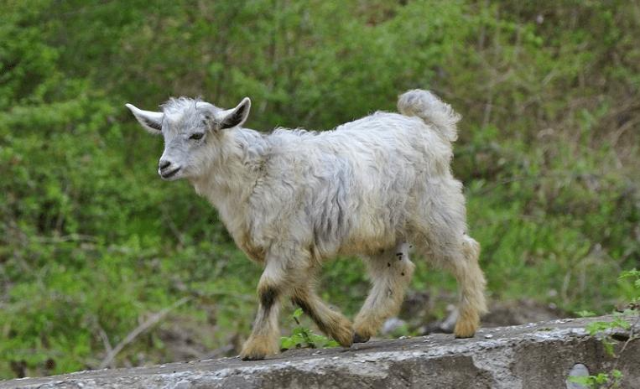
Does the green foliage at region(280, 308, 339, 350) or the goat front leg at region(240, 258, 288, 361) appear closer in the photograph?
the goat front leg at region(240, 258, 288, 361)

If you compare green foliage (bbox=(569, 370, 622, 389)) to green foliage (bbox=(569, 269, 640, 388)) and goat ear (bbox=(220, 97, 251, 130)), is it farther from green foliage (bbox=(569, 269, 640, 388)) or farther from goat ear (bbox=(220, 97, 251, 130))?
goat ear (bbox=(220, 97, 251, 130))

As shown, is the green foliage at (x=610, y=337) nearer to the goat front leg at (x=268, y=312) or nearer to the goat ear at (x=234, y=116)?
the goat front leg at (x=268, y=312)

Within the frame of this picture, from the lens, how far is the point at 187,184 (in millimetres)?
12750

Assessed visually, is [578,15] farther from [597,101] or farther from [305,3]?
[305,3]

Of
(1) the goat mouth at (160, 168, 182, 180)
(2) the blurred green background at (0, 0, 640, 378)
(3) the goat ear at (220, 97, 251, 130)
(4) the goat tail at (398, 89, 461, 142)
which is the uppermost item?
(3) the goat ear at (220, 97, 251, 130)

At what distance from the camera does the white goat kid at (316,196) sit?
654cm

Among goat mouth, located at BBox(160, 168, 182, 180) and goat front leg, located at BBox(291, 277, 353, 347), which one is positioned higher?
goat mouth, located at BBox(160, 168, 182, 180)

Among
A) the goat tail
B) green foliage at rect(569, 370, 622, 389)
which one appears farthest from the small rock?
the goat tail

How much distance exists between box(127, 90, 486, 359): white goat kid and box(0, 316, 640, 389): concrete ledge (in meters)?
0.37

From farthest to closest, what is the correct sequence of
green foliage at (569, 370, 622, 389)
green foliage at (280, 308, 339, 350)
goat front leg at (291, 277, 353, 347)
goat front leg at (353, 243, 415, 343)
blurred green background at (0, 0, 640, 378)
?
blurred green background at (0, 0, 640, 378), goat front leg at (353, 243, 415, 343), green foliage at (280, 308, 339, 350), goat front leg at (291, 277, 353, 347), green foliage at (569, 370, 622, 389)

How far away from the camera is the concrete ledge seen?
6070 millimetres

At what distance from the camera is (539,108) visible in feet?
47.4

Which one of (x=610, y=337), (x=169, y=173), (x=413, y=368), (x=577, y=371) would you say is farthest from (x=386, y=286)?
(x=169, y=173)

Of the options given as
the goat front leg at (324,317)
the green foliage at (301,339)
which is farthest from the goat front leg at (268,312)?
the green foliage at (301,339)
